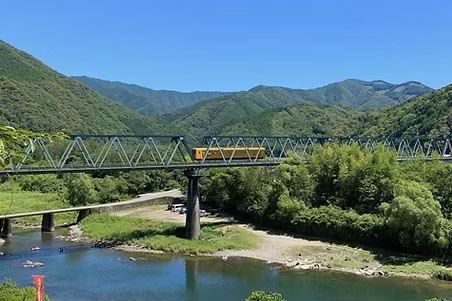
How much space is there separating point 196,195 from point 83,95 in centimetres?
12803

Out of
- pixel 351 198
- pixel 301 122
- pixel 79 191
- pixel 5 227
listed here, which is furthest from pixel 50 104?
pixel 351 198

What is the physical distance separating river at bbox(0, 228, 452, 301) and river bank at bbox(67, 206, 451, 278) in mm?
1171

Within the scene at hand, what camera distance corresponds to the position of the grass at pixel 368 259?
33.3m

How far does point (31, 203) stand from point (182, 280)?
41032 millimetres

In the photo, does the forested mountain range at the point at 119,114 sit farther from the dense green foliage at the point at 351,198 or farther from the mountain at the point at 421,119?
the dense green foliage at the point at 351,198

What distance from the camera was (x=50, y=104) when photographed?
A: 128125mm

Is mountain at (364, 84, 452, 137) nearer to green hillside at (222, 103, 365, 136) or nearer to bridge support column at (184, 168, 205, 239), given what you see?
green hillside at (222, 103, 365, 136)

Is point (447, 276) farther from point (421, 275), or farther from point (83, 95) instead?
point (83, 95)

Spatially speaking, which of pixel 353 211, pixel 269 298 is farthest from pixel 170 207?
pixel 269 298

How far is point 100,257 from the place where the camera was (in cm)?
3784

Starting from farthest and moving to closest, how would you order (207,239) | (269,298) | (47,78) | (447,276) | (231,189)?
1. (47,78)
2. (231,189)
3. (207,239)
4. (447,276)
5. (269,298)

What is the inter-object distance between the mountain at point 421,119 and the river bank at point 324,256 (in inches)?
2575

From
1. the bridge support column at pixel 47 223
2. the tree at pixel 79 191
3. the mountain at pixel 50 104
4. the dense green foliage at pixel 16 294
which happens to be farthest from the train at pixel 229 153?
the mountain at pixel 50 104

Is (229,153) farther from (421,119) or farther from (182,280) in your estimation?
(421,119)
